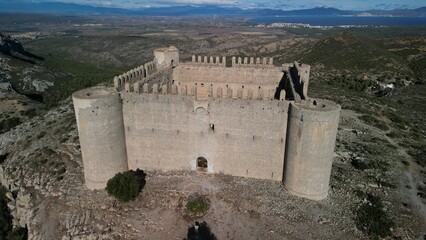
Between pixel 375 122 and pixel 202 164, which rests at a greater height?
pixel 202 164

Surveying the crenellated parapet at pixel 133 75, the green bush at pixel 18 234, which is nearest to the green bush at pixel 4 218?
the green bush at pixel 18 234

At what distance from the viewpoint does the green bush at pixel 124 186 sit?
73.3ft

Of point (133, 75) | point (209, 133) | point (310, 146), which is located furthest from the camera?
point (133, 75)

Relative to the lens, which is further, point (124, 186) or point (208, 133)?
point (208, 133)

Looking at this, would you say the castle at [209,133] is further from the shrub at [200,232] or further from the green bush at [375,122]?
the green bush at [375,122]

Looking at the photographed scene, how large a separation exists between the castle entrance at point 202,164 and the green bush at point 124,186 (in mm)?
4245

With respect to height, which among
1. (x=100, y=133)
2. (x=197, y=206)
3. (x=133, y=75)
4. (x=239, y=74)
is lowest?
(x=197, y=206)

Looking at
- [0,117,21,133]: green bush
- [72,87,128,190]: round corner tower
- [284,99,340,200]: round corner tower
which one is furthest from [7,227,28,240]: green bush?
[0,117,21,133]: green bush

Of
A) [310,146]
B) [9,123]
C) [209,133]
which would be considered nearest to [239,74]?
[209,133]

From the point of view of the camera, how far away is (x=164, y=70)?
29375mm

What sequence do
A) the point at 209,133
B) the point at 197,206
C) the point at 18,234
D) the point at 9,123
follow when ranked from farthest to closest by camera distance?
the point at 9,123 < the point at 209,133 < the point at 18,234 < the point at 197,206

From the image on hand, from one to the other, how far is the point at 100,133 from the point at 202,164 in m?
7.36

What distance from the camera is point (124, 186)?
73.4ft

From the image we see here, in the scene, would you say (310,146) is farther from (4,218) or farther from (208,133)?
(4,218)
